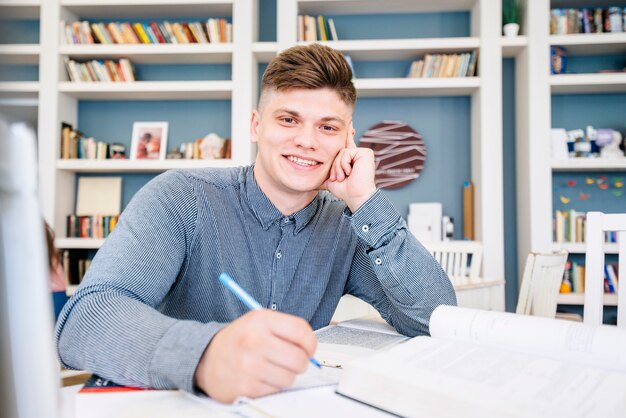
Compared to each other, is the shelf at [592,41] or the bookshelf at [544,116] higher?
the shelf at [592,41]

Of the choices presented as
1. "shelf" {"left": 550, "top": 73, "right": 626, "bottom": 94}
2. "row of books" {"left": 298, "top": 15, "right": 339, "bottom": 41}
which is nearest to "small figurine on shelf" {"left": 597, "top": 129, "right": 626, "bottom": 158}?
"shelf" {"left": 550, "top": 73, "right": 626, "bottom": 94}

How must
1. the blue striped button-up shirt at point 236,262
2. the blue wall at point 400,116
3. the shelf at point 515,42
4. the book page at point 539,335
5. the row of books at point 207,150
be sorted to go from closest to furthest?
the book page at point 539,335 < the blue striped button-up shirt at point 236,262 < the shelf at point 515,42 < the row of books at point 207,150 < the blue wall at point 400,116

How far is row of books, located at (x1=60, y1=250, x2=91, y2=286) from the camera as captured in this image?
11.3 ft

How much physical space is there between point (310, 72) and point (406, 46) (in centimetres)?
249

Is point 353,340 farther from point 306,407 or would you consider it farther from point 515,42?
point 515,42

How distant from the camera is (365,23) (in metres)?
3.66

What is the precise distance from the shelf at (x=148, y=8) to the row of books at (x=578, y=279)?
9.99 feet

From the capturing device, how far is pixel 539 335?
25.6 inches

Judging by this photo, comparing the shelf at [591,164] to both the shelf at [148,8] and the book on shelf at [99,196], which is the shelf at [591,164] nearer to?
the shelf at [148,8]

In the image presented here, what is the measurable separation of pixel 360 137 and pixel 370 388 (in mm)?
3254

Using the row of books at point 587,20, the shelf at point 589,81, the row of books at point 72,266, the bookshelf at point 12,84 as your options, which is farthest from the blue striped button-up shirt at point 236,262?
the row of books at point 587,20

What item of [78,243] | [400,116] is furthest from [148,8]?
[400,116]

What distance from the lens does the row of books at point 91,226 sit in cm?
348

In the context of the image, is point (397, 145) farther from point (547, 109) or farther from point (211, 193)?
point (211, 193)
